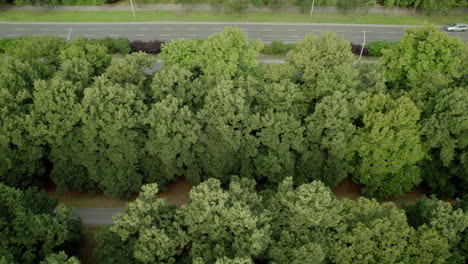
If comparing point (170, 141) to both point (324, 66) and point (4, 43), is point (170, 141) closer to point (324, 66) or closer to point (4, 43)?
point (324, 66)

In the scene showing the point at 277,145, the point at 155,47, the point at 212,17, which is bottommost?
the point at 277,145

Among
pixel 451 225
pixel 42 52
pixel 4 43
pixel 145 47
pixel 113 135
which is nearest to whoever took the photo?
pixel 451 225

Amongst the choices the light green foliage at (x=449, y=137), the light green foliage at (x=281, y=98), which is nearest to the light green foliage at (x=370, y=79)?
the light green foliage at (x=449, y=137)

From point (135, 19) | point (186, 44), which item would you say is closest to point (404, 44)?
point (186, 44)

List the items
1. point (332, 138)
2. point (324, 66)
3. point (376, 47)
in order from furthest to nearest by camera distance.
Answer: point (376, 47) → point (324, 66) → point (332, 138)

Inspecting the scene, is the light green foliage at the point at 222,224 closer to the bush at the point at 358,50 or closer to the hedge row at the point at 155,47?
the hedge row at the point at 155,47

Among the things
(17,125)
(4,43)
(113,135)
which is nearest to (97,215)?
(113,135)

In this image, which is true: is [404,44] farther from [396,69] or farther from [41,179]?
[41,179]
